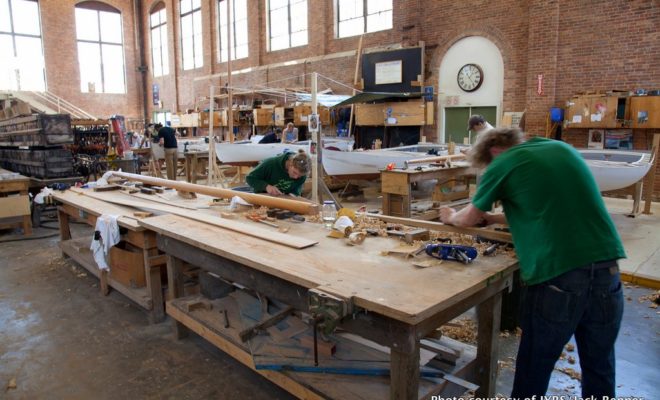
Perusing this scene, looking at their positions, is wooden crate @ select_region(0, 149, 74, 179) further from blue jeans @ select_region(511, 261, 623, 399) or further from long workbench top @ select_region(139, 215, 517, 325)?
blue jeans @ select_region(511, 261, 623, 399)

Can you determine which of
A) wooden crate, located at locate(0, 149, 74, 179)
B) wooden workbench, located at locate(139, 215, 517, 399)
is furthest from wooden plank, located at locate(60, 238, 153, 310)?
wooden crate, located at locate(0, 149, 74, 179)

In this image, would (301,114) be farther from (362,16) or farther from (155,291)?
(155,291)

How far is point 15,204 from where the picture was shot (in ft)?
22.1

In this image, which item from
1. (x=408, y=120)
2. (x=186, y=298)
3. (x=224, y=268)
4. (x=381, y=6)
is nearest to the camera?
(x=224, y=268)

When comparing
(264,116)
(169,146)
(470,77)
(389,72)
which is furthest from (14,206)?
(470,77)

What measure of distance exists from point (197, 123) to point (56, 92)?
7226 millimetres

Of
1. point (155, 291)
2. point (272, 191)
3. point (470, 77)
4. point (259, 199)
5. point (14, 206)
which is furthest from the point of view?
point (470, 77)

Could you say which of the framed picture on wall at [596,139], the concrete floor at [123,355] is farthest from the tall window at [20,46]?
the framed picture on wall at [596,139]

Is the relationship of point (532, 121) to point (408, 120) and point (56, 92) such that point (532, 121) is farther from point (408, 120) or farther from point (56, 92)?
point (56, 92)

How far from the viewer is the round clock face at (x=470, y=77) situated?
10934mm

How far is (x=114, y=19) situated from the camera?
2188 cm

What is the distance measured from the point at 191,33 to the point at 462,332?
18951 mm

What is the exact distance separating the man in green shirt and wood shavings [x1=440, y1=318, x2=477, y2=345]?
1246 millimetres

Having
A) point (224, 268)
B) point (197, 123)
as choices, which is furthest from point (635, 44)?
point (197, 123)
